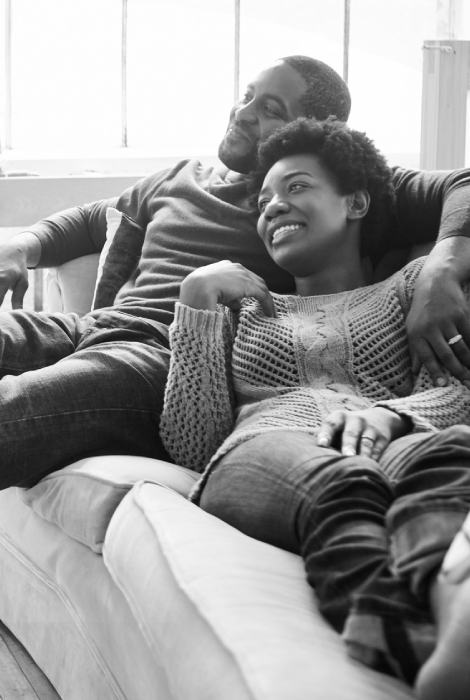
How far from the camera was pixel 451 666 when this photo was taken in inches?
26.5

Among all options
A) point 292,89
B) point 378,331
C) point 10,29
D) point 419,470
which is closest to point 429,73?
point 292,89

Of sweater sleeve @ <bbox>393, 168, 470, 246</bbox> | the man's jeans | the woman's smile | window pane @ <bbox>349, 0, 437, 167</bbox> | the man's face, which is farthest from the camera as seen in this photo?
window pane @ <bbox>349, 0, 437, 167</bbox>

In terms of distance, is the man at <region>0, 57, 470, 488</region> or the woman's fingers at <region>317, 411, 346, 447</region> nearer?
the woman's fingers at <region>317, 411, 346, 447</region>

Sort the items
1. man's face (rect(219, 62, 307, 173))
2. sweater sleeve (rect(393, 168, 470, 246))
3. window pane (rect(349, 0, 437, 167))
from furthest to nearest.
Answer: window pane (rect(349, 0, 437, 167)) → man's face (rect(219, 62, 307, 173)) → sweater sleeve (rect(393, 168, 470, 246))

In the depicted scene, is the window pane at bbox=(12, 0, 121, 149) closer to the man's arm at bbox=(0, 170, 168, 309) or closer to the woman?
the man's arm at bbox=(0, 170, 168, 309)

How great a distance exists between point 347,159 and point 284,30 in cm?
273

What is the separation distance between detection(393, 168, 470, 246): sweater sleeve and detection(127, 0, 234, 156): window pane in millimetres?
2483

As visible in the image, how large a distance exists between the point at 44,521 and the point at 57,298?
949mm

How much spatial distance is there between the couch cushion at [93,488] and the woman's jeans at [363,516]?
14 centimetres

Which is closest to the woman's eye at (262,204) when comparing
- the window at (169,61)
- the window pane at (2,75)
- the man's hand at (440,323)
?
the man's hand at (440,323)

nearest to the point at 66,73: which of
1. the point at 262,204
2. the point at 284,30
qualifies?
the point at 284,30

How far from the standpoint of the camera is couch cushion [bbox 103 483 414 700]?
0.73m

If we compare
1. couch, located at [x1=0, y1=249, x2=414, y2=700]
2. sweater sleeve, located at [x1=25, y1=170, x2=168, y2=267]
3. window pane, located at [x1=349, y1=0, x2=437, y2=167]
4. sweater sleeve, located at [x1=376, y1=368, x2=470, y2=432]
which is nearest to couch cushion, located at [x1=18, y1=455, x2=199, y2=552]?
couch, located at [x1=0, y1=249, x2=414, y2=700]

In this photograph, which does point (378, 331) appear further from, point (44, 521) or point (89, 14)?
point (89, 14)
